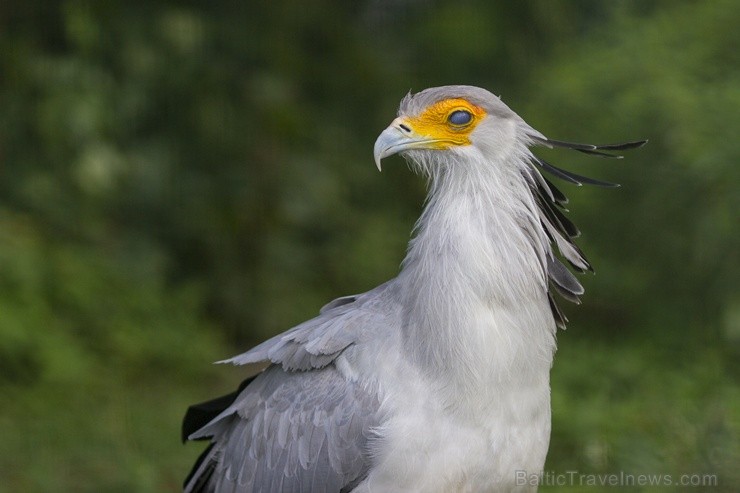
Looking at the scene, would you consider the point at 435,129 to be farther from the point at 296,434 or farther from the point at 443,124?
the point at 296,434

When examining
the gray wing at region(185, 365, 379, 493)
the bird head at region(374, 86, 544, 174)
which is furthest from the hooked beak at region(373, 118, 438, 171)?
the gray wing at region(185, 365, 379, 493)

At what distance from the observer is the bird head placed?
3.45m

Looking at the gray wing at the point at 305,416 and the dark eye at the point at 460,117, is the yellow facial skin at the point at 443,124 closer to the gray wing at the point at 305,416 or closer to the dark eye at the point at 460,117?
the dark eye at the point at 460,117

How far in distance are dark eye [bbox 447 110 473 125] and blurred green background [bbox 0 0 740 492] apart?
2347 millimetres

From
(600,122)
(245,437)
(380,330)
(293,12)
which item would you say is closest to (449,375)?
(380,330)

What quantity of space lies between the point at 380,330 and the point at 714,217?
351cm

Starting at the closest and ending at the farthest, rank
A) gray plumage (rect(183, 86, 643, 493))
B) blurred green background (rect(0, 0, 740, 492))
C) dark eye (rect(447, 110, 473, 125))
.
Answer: gray plumage (rect(183, 86, 643, 493)) → dark eye (rect(447, 110, 473, 125)) → blurred green background (rect(0, 0, 740, 492))

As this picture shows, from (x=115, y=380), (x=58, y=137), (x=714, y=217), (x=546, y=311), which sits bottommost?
(x=546, y=311)

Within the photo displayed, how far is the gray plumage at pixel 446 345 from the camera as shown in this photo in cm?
331

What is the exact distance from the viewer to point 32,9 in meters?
6.62

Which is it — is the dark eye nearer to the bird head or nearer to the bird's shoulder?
the bird head

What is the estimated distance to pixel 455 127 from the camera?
3.47 metres

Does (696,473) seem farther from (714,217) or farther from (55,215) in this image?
(55,215)

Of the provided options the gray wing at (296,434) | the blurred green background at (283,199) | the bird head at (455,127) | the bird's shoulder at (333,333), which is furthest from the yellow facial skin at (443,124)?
the blurred green background at (283,199)
